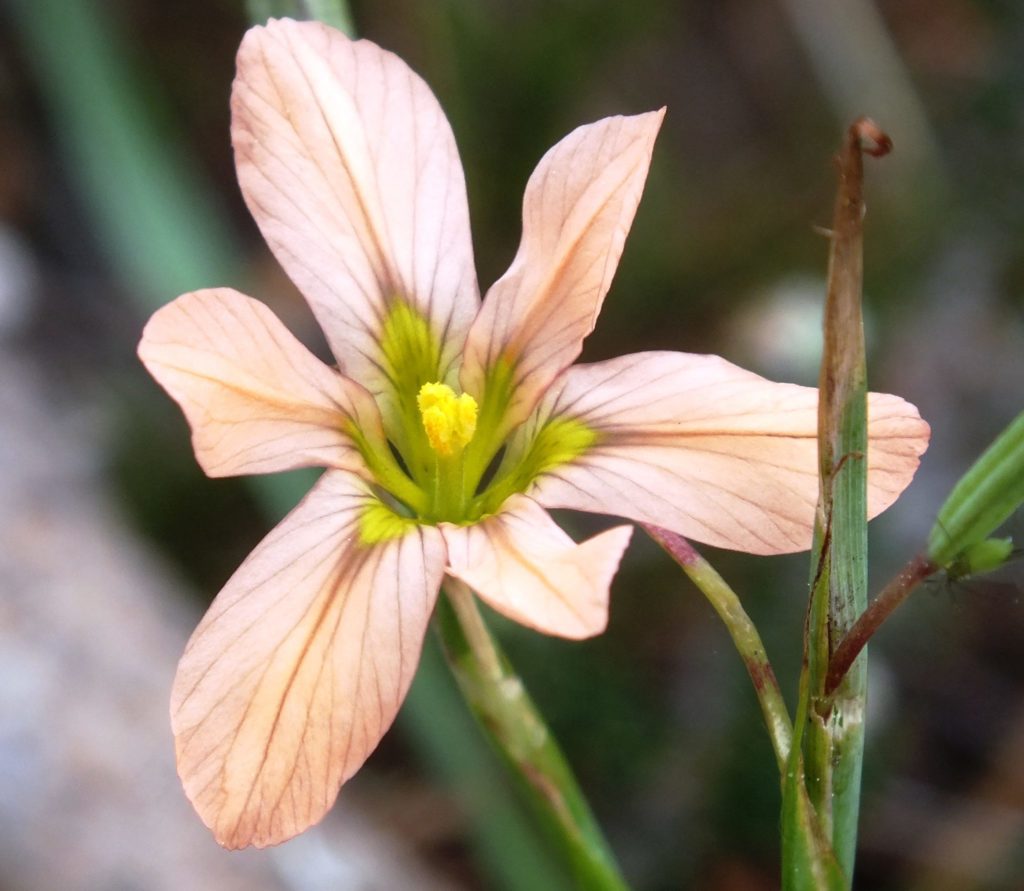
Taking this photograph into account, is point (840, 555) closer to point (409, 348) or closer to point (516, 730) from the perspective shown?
point (516, 730)

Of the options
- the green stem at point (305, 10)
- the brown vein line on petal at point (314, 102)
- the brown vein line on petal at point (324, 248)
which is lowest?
the brown vein line on petal at point (324, 248)

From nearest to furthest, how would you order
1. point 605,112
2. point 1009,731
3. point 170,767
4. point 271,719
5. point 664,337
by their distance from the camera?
1. point 271,719
2. point 170,767
3. point 1009,731
4. point 664,337
5. point 605,112

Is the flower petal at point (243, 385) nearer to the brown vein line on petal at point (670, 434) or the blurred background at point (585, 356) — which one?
the brown vein line on petal at point (670, 434)

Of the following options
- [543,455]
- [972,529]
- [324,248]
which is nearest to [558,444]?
[543,455]

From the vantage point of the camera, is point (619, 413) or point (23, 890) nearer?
point (619, 413)

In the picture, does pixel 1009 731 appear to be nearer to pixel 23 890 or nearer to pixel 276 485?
pixel 276 485

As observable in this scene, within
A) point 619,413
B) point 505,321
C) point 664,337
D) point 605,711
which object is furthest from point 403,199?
point 664,337

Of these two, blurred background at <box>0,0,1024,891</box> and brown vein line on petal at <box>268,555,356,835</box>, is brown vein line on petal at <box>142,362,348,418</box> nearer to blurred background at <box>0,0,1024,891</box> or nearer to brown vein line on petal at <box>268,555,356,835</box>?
brown vein line on petal at <box>268,555,356,835</box>

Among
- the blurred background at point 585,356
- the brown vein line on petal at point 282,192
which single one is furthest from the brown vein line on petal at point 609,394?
the blurred background at point 585,356

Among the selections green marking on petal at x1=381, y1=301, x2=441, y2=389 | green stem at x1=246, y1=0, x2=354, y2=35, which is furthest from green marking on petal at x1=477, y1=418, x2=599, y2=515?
green stem at x1=246, y1=0, x2=354, y2=35
